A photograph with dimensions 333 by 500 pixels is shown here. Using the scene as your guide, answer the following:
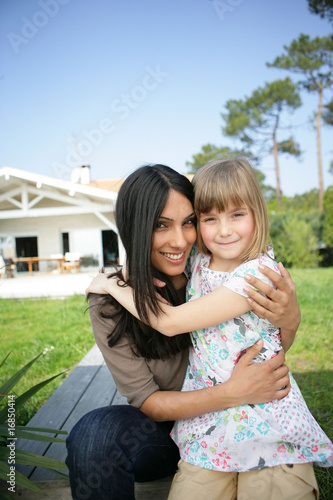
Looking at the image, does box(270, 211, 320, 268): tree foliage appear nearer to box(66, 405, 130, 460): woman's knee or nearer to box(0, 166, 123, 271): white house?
box(0, 166, 123, 271): white house

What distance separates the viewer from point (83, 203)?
14.2m

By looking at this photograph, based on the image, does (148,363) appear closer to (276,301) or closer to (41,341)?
(276,301)

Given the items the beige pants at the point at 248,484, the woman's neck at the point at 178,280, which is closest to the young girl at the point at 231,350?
the beige pants at the point at 248,484

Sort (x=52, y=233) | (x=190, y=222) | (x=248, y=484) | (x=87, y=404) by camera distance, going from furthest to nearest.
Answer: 1. (x=52, y=233)
2. (x=87, y=404)
3. (x=190, y=222)
4. (x=248, y=484)

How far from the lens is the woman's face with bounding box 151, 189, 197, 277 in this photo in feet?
5.45

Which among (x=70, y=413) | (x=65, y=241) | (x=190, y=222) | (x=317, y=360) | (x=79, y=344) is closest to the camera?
(x=190, y=222)

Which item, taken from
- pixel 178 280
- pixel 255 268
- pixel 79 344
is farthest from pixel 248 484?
pixel 79 344

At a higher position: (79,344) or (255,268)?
(255,268)

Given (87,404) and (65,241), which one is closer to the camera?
(87,404)

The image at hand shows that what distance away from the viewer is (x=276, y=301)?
61.6 inches

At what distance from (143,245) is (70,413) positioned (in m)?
1.57

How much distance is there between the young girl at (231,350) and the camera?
1.44 m

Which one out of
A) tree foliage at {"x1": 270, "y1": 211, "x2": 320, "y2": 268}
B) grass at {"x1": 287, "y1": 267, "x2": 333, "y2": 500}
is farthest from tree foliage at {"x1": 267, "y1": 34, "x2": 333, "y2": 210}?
grass at {"x1": 287, "y1": 267, "x2": 333, "y2": 500}

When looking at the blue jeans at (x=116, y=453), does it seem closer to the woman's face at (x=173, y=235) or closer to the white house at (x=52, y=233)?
the woman's face at (x=173, y=235)
